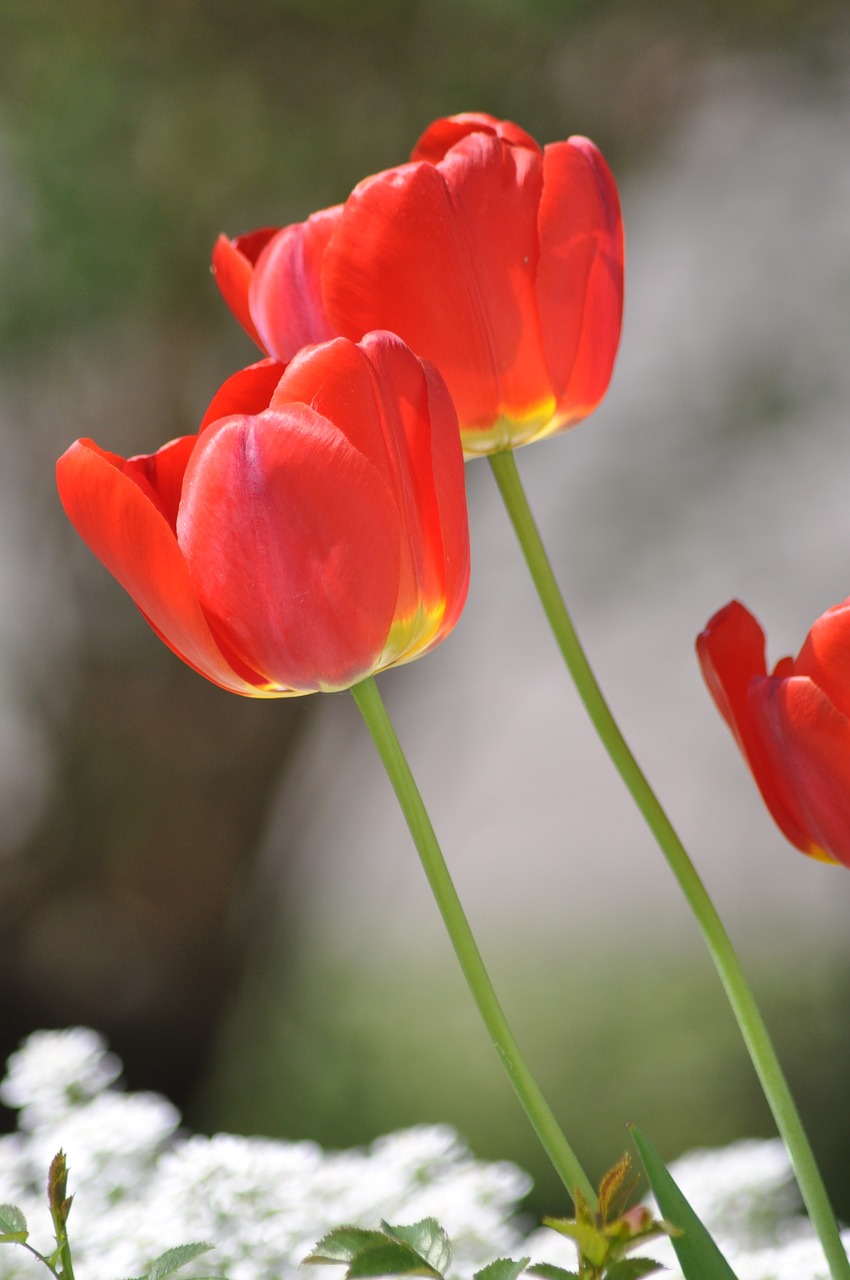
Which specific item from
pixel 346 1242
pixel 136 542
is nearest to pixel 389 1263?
pixel 346 1242

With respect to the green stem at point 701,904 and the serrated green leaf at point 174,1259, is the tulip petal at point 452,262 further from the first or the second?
the serrated green leaf at point 174,1259

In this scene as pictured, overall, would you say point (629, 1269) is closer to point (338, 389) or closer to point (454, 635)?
Result: point (338, 389)

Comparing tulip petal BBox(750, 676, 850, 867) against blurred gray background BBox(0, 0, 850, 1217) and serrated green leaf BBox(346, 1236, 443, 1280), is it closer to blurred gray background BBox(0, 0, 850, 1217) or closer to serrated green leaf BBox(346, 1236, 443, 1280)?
serrated green leaf BBox(346, 1236, 443, 1280)

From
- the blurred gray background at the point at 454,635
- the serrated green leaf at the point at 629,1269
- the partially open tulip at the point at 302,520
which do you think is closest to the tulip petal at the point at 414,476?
the partially open tulip at the point at 302,520

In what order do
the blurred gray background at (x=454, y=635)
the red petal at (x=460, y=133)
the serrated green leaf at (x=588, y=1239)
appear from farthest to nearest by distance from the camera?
the blurred gray background at (x=454, y=635), the red petal at (x=460, y=133), the serrated green leaf at (x=588, y=1239)

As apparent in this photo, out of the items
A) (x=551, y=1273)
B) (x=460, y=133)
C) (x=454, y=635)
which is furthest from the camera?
(x=454, y=635)

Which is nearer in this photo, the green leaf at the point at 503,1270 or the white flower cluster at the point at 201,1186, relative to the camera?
the green leaf at the point at 503,1270

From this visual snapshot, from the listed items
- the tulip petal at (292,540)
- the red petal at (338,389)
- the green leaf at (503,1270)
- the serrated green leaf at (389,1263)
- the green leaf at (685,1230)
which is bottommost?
the green leaf at (685,1230)
